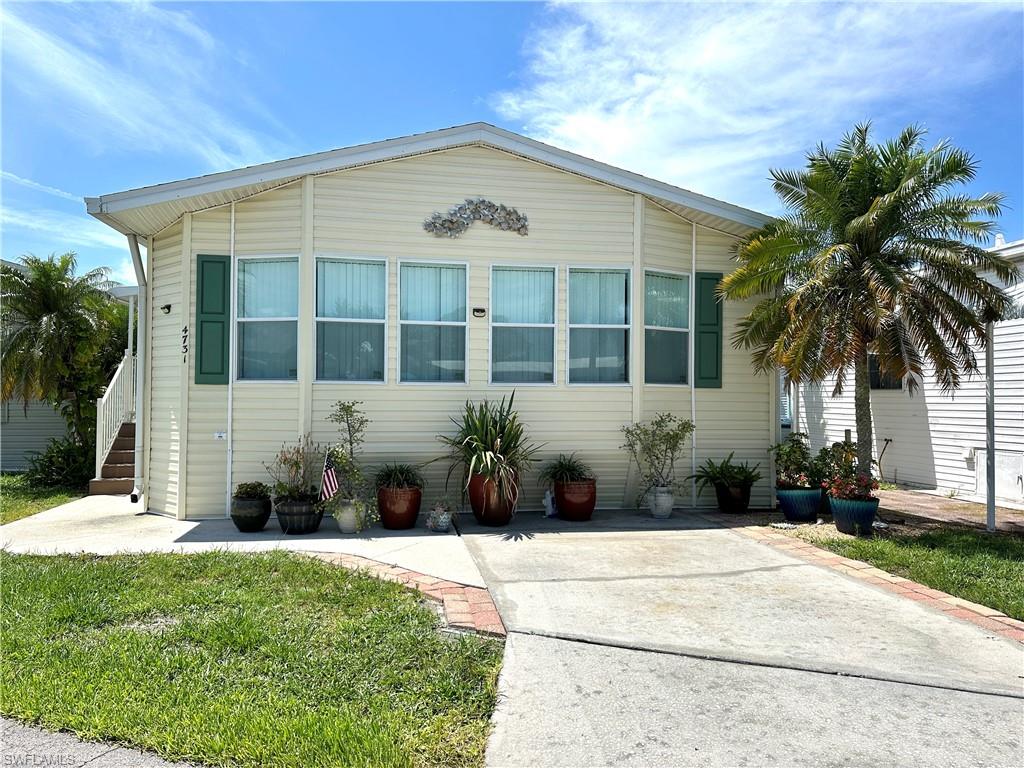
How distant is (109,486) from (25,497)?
3.55 feet

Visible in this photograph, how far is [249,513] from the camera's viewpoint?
22.0 feet

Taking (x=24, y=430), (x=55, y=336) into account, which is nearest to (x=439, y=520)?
(x=55, y=336)

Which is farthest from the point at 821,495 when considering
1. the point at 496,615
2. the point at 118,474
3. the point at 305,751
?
the point at 118,474

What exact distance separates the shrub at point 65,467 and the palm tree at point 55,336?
292 millimetres

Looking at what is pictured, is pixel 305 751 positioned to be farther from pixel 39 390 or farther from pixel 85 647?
pixel 39 390

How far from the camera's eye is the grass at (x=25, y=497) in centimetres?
813

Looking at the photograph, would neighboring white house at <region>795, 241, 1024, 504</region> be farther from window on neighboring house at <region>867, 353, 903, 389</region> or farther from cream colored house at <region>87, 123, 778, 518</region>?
cream colored house at <region>87, 123, 778, 518</region>

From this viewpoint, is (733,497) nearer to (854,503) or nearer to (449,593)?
(854,503)

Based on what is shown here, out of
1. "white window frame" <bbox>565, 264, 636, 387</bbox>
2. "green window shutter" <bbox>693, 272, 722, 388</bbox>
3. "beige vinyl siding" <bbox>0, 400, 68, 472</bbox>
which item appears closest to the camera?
"white window frame" <bbox>565, 264, 636, 387</bbox>

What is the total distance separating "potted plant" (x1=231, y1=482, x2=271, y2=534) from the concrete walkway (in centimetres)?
11

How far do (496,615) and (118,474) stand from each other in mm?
8121

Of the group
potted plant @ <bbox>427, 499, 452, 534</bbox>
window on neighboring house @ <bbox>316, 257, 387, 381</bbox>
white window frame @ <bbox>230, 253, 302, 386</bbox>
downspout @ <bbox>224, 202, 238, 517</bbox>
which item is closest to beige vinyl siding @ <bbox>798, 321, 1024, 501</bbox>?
potted plant @ <bbox>427, 499, 452, 534</bbox>

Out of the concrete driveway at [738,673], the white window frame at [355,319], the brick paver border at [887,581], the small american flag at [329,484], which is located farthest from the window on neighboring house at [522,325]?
the concrete driveway at [738,673]

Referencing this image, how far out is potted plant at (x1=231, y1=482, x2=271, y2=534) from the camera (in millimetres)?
6699
